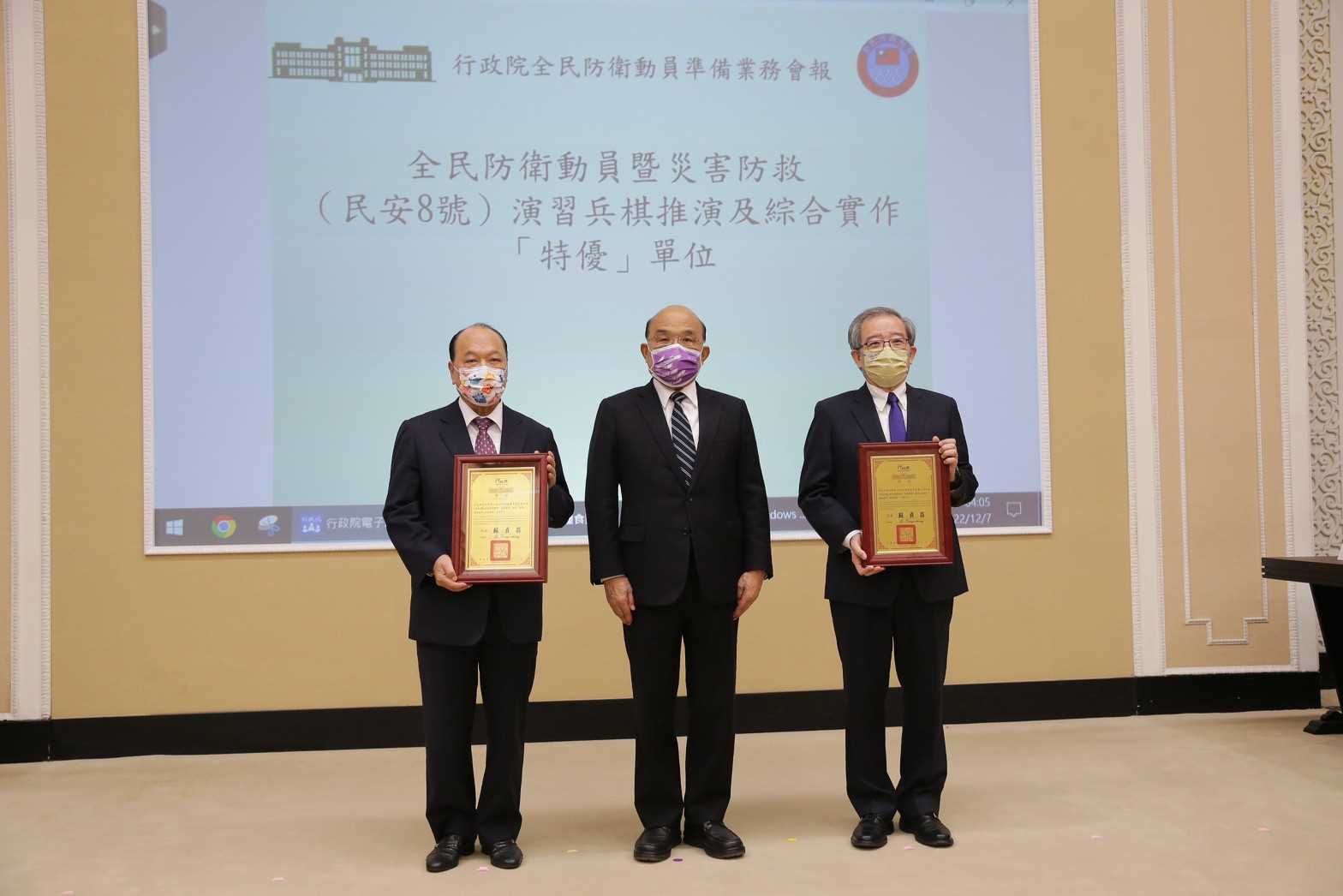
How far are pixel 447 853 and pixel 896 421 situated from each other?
67.0 inches

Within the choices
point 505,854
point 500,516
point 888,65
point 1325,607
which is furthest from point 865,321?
point 1325,607

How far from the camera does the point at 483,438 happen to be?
9.94 feet

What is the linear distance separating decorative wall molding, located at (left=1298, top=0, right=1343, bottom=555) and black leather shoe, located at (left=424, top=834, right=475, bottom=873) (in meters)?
4.07

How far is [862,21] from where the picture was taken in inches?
186

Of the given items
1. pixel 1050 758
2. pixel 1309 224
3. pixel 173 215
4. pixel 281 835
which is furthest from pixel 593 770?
pixel 1309 224

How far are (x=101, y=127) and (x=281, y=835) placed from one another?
290cm

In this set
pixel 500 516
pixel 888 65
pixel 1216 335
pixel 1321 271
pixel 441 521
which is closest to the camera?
pixel 500 516

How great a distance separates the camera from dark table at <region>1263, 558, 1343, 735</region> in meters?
4.33

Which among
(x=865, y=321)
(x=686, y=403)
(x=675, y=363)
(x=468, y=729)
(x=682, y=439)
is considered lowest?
(x=468, y=729)

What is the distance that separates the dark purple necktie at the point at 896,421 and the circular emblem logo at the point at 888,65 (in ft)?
6.93

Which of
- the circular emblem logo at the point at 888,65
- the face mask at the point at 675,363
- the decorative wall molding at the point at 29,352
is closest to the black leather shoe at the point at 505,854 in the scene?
the face mask at the point at 675,363

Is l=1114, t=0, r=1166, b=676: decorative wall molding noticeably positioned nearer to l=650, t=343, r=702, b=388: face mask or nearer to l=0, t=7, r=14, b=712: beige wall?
l=650, t=343, r=702, b=388: face mask

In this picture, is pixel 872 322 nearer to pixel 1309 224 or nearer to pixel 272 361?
pixel 272 361

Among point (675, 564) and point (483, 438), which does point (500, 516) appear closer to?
point (483, 438)
